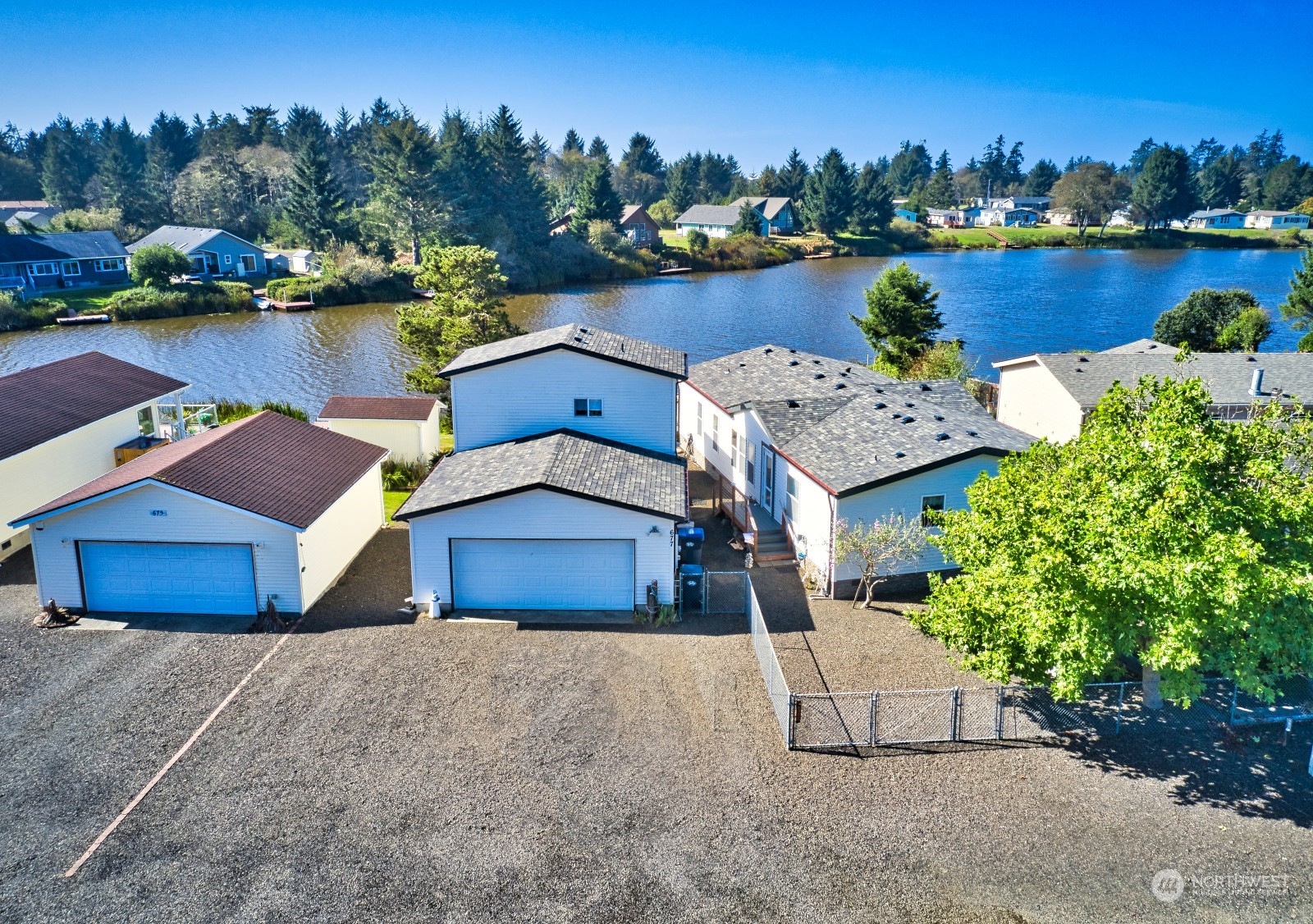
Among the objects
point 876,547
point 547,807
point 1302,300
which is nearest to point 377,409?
point 876,547

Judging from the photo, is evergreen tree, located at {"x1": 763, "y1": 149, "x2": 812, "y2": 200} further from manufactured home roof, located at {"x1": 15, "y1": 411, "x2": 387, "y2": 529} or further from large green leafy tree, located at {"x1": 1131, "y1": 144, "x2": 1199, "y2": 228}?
manufactured home roof, located at {"x1": 15, "y1": 411, "x2": 387, "y2": 529}

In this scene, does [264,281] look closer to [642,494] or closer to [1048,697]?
[642,494]

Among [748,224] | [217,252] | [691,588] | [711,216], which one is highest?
[711,216]

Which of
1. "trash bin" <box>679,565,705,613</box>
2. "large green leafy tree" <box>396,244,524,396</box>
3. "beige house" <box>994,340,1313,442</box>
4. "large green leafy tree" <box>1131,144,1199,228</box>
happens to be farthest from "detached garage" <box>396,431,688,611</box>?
"large green leafy tree" <box>1131,144,1199,228</box>

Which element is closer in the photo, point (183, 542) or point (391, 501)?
point (183, 542)

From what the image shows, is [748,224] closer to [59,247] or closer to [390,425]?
[59,247]

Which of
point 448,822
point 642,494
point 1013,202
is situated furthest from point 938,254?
point 448,822

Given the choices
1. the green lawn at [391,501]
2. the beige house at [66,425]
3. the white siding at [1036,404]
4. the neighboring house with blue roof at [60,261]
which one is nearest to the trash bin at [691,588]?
the green lawn at [391,501]
